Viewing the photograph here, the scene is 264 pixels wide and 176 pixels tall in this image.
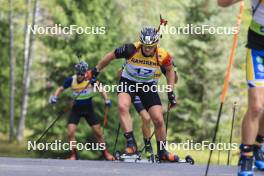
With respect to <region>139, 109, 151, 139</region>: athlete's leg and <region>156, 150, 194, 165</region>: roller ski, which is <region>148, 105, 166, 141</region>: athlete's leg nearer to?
<region>156, 150, 194, 165</region>: roller ski

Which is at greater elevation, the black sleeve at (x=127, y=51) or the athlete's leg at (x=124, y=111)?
the black sleeve at (x=127, y=51)

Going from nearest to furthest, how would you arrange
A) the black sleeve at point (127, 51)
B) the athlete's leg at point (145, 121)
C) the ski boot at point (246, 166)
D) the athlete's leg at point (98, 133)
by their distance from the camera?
the ski boot at point (246, 166)
the black sleeve at point (127, 51)
the athlete's leg at point (145, 121)
the athlete's leg at point (98, 133)

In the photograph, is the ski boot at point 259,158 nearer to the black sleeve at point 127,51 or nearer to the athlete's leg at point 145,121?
the black sleeve at point 127,51

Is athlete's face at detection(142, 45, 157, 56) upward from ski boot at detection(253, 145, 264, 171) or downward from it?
upward

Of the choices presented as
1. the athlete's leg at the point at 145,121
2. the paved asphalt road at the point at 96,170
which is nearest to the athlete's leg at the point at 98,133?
the athlete's leg at the point at 145,121

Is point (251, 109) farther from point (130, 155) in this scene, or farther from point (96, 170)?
point (130, 155)

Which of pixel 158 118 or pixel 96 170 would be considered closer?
pixel 96 170

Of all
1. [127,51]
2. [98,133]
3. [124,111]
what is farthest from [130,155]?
[98,133]

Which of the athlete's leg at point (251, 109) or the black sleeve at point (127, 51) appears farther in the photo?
the black sleeve at point (127, 51)

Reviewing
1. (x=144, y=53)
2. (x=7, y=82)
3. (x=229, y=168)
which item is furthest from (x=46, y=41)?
(x=229, y=168)

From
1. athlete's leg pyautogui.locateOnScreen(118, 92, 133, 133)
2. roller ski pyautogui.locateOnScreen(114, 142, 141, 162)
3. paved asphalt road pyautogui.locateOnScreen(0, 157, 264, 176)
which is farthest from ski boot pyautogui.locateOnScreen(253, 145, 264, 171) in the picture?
athlete's leg pyautogui.locateOnScreen(118, 92, 133, 133)

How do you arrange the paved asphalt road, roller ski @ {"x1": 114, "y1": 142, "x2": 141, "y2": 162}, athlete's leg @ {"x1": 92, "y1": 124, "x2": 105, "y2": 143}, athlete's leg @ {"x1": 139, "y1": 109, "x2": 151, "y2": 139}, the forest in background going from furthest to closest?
the forest in background
athlete's leg @ {"x1": 92, "y1": 124, "x2": 105, "y2": 143}
athlete's leg @ {"x1": 139, "y1": 109, "x2": 151, "y2": 139}
roller ski @ {"x1": 114, "y1": 142, "x2": 141, "y2": 162}
the paved asphalt road

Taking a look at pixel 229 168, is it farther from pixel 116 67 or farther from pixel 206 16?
pixel 206 16

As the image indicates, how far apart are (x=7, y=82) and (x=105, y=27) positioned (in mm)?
13267
